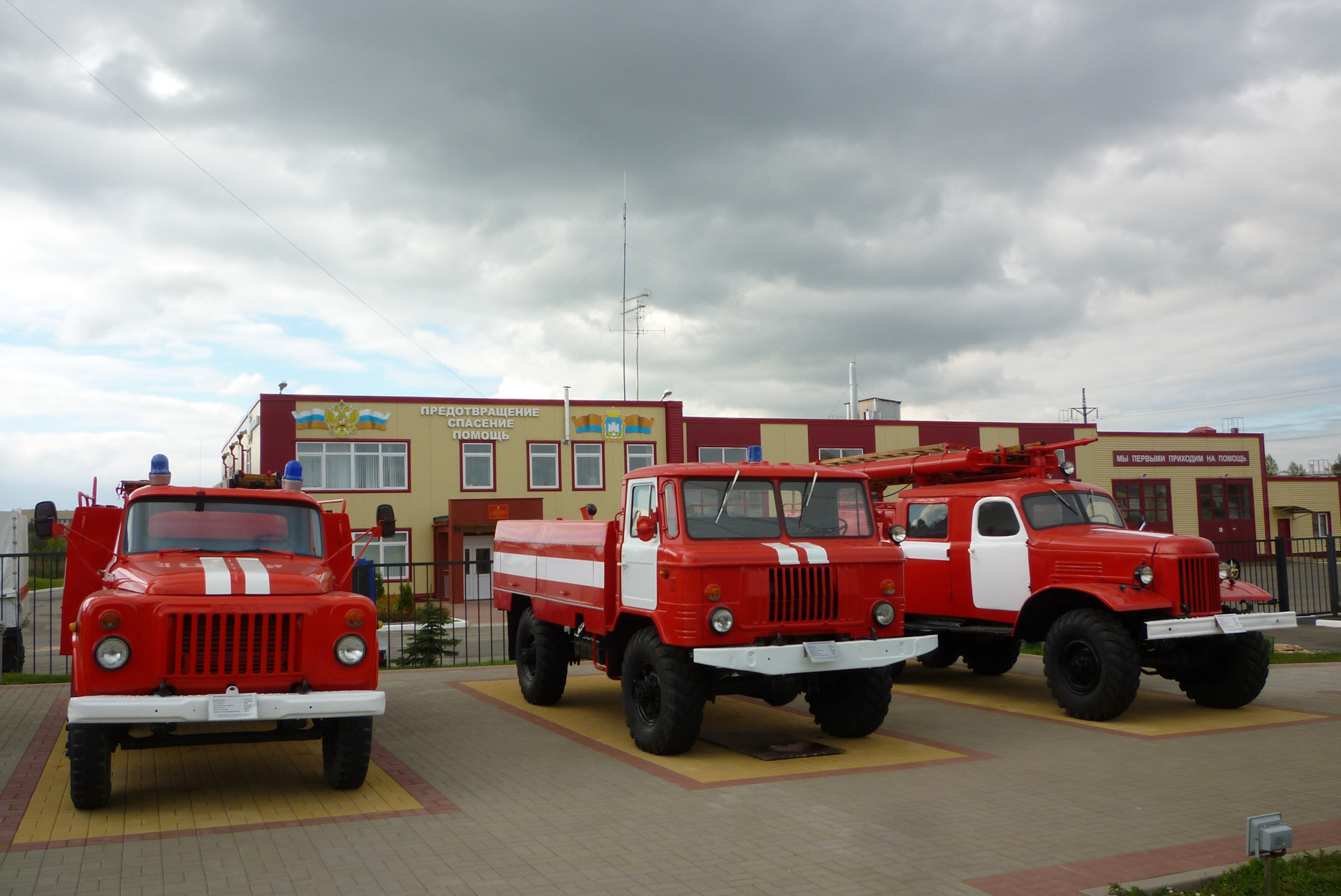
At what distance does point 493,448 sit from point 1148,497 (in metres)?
28.6

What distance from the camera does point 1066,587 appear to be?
410 inches

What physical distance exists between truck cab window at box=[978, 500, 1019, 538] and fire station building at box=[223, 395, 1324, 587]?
19.2 metres

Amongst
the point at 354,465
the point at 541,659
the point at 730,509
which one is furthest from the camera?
the point at 354,465

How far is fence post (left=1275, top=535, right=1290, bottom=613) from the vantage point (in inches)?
692

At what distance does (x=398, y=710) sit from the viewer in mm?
10852

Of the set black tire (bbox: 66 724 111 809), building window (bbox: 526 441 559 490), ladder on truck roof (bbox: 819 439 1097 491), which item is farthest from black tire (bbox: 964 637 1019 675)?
building window (bbox: 526 441 559 490)

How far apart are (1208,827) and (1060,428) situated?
132 ft

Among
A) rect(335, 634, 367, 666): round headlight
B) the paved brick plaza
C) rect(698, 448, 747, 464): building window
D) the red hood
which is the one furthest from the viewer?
rect(698, 448, 747, 464): building window

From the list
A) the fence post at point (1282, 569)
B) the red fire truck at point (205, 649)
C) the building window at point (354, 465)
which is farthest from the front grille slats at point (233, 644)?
the building window at point (354, 465)

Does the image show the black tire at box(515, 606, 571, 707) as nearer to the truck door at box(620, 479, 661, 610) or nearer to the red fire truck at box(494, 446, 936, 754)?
the red fire truck at box(494, 446, 936, 754)

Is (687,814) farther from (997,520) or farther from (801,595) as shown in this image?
(997,520)

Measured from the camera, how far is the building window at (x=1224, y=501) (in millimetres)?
45406

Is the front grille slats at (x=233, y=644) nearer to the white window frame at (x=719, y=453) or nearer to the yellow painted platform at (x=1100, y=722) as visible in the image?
the yellow painted platform at (x=1100, y=722)

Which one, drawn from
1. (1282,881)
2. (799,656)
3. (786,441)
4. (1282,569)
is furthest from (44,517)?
(786,441)
